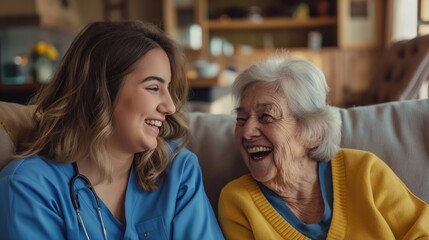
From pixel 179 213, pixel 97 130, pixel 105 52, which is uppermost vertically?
pixel 105 52

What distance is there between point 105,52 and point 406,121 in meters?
1.00

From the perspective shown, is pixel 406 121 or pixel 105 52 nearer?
pixel 105 52

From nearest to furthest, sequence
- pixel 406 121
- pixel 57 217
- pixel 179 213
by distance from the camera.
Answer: pixel 57 217, pixel 179 213, pixel 406 121

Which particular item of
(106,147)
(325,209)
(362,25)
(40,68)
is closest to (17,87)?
(40,68)

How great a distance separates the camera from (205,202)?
1276 millimetres

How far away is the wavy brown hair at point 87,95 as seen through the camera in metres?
1.15

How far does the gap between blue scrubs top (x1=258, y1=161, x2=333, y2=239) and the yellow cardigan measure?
0.06 feet

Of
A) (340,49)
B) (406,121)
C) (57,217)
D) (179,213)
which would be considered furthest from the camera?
(340,49)

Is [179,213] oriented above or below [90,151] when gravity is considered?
below

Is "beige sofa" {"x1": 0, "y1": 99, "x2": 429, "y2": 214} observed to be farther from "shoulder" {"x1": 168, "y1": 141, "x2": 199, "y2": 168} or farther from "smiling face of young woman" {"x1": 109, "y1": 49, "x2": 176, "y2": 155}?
"smiling face of young woman" {"x1": 109, "y1": 49, "x2": 176, "y2": 155}

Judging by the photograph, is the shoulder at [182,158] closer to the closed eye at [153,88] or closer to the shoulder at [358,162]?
the closed eye at [153,88]

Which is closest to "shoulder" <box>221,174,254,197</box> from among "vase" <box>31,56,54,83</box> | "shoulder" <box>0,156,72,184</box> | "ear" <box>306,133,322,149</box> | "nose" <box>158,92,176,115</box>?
"ear" <box>306,133,322,149</box>

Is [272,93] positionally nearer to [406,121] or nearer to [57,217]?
[406,121]

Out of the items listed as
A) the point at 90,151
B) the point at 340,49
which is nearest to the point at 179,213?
the point at 90,151
